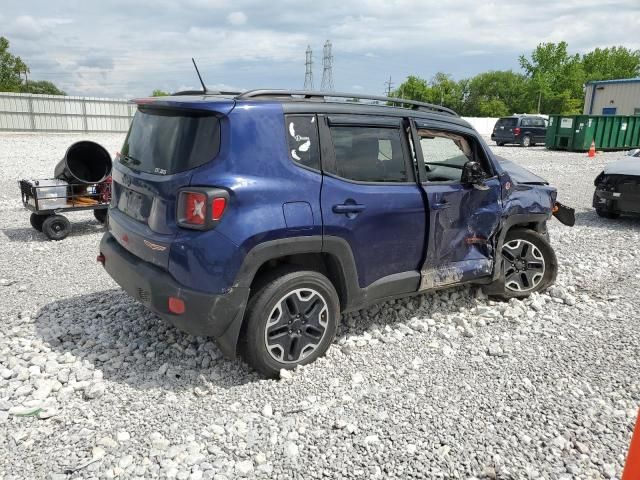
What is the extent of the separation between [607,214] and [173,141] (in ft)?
28.3

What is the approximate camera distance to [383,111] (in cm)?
406

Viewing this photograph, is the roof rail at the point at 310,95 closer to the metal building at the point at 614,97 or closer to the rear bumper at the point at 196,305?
the rear bumper at the point at 196,305

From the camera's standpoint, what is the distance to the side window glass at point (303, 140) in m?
3.52

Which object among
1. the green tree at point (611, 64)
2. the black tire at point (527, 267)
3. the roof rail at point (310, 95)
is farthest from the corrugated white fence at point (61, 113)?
the green tree at point (611, 64)

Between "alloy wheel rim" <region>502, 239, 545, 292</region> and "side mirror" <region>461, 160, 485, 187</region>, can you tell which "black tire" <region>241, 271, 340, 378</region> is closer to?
"side mirror" <region>461, 160, 485, 187</region>

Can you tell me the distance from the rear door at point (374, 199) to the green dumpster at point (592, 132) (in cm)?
2500

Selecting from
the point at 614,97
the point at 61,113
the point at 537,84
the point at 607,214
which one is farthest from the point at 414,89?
the point at 607,214

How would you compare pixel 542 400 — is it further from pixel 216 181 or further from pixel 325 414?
pixel 216 181

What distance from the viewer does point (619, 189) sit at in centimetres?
894

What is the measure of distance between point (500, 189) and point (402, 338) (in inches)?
64.6

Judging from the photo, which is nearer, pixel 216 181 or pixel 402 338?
pixel 216 181

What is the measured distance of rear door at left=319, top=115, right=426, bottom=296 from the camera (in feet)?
12.0

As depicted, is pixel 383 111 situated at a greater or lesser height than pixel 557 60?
lesser

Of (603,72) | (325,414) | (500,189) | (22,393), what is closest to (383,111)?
(500,189)
